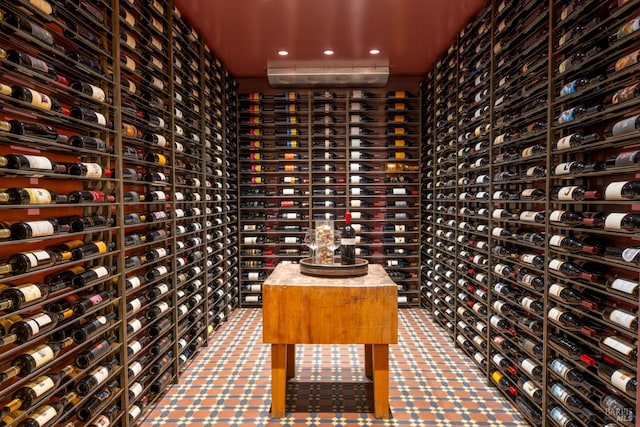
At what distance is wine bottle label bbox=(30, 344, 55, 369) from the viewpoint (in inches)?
76.7

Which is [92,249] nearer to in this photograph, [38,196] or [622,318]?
[38,196]

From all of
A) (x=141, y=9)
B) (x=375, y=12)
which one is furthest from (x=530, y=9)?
(x=141, y=9)

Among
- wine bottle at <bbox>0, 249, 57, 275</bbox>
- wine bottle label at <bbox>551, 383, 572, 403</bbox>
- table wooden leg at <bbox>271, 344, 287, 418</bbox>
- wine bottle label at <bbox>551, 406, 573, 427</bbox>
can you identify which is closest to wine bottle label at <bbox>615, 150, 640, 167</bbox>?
wine bottle label at <bbox>551, 383, 572, 403</bbox>

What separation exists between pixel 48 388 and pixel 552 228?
3.06 m

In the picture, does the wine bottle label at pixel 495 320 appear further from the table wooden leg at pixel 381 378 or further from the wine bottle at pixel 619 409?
the wine bottle at pixel 619 409

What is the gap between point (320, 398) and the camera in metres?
3.40

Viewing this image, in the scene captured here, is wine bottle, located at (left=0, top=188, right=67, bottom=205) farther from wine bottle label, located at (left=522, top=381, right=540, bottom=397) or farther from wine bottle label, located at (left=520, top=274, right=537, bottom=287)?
wine bottle label, located at (left=522, top=381, right=540, bottom=397)

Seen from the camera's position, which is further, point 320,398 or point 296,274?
point 320,398

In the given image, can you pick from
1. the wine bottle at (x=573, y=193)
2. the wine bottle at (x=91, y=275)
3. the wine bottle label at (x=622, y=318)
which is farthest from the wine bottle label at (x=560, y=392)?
the wine bottle at (x=91, y=275)

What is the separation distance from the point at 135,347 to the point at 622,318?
2.99m

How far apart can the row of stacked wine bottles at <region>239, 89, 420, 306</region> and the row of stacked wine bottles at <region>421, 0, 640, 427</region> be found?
190 cm

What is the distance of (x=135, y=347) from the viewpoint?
296cm

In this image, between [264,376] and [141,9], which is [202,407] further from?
[141,9]

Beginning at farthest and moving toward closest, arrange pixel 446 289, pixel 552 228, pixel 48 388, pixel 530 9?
pixel 446 289
pixel 530 9
pixel 552 228
pixel 48 388
